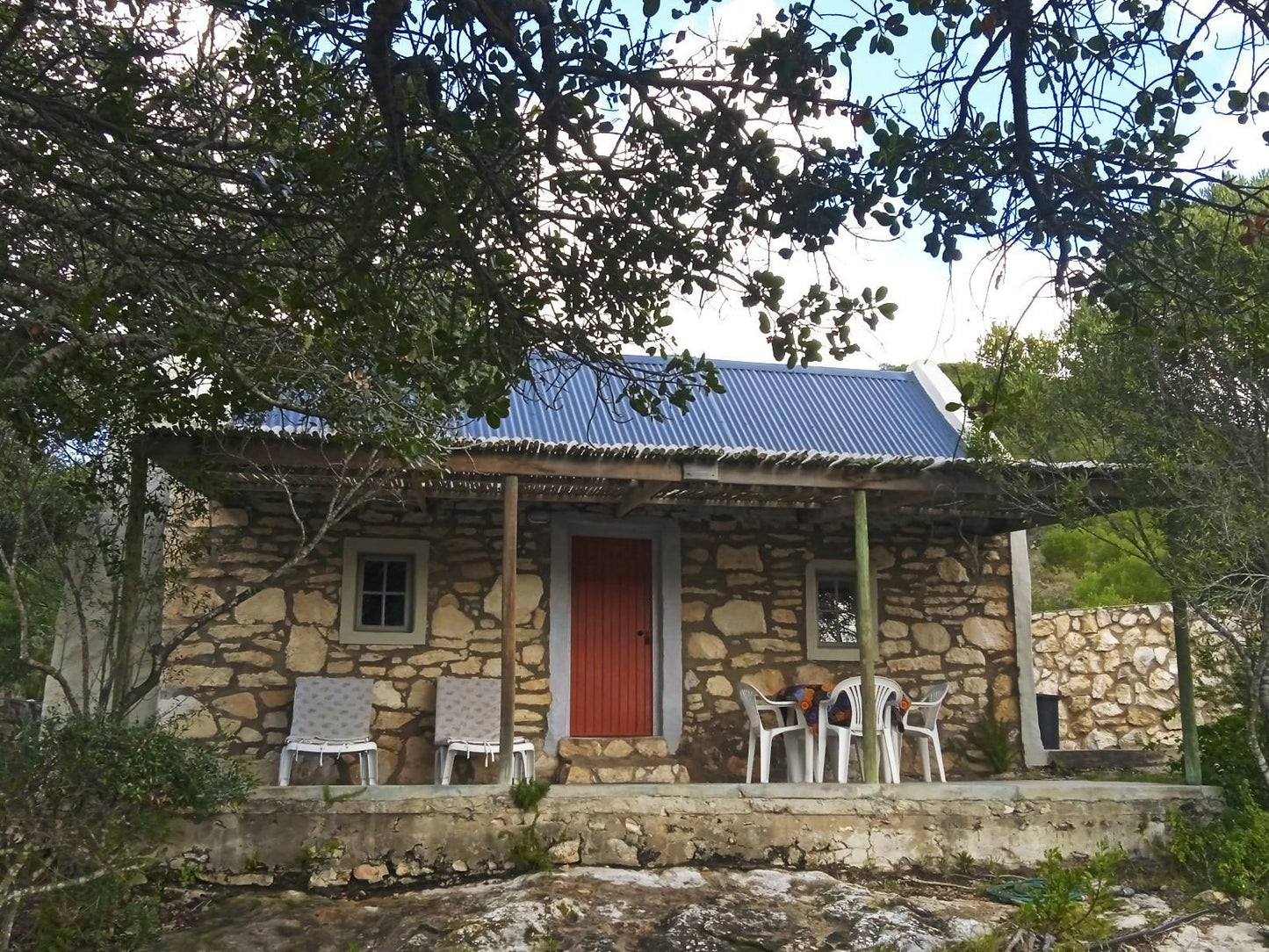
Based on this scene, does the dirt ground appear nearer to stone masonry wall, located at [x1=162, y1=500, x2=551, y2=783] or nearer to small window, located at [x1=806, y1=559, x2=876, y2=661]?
stone masonry wall, located at [x1=162, y1=500, x2=551, y2=783]

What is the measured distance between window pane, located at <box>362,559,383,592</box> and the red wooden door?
1.58m

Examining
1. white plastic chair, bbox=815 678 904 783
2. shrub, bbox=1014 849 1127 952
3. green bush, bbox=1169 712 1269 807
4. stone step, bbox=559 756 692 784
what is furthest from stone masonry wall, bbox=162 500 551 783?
green bush, bbox=1169 712 1269 807

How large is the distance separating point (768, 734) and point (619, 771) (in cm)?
114

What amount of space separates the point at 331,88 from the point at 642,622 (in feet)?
20.2

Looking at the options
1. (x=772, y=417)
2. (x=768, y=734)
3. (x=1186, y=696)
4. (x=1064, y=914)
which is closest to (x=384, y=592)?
(x=768, y=734)

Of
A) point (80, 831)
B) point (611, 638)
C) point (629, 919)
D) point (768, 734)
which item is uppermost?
point (611, 638)

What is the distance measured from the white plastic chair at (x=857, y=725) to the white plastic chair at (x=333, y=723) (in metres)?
3.24

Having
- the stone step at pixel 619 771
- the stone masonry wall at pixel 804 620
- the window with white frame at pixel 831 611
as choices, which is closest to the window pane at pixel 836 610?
the window with white frame at pixel 831 611

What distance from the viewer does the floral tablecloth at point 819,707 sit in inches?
320

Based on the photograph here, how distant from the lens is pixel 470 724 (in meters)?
8.37

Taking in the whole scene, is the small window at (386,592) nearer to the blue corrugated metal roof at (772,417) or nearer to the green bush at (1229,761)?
the blue corrugated metal roof at (772,417)

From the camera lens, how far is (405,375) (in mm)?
3838

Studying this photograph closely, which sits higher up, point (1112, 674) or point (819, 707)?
point (1112, 674)

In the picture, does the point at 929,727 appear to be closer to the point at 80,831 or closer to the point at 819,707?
the point at 819,707
